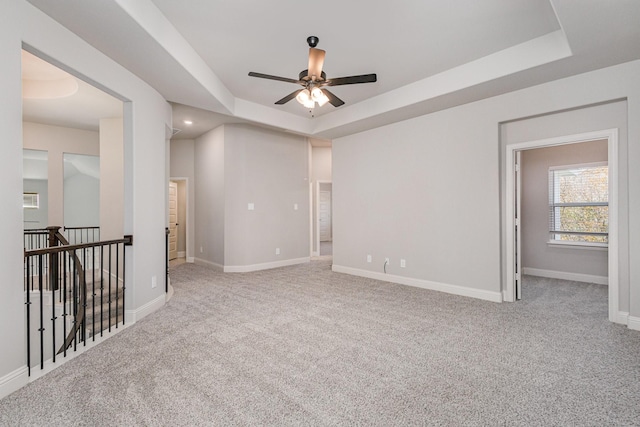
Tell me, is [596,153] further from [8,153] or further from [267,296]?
[8,153]

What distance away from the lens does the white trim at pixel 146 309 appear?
333 cm

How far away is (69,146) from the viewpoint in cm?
611

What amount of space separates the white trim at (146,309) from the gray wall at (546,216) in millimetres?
5959

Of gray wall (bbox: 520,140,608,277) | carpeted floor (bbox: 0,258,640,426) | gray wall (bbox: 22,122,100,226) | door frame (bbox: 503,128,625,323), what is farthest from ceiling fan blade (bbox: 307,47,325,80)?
gray wall (bbox: 22,122,100,226)

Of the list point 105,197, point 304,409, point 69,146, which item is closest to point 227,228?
point 105,197

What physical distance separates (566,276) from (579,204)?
3.96 ft

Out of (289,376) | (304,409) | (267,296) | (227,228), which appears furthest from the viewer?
(227,228)

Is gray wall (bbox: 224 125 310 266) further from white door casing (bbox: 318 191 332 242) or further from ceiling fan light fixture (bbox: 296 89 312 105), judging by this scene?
white door casing (bbox: 318 191 332 242)

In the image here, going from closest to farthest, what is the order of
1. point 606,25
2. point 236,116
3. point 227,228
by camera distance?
point 606,25
point 236,116
point 227,228

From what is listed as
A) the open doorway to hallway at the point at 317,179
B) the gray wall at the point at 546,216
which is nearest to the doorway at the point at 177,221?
the open doorway to hallway at the point at 317,179

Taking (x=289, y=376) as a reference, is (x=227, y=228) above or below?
above

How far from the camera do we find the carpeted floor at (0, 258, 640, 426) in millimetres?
1808

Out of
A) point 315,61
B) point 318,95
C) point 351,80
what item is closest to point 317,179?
point 318,95

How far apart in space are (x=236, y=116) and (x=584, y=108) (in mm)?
4465
